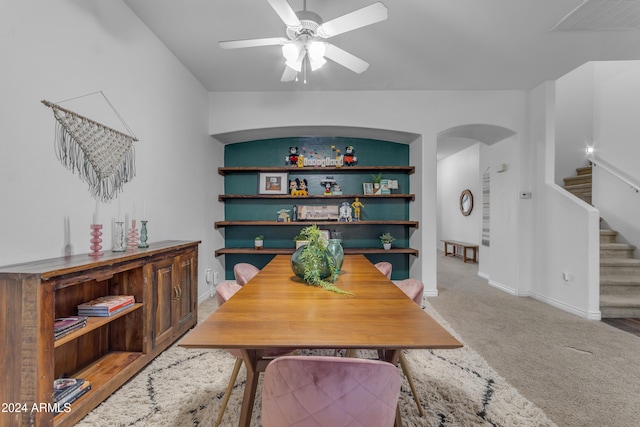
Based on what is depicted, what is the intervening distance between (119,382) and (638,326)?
468 cm

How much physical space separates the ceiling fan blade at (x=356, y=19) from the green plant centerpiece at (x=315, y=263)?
53.9 inches

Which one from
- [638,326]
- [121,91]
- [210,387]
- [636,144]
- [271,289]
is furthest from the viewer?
[636,144]

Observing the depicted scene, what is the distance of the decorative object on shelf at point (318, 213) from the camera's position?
4488mm

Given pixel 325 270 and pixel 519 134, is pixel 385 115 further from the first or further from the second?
pixel 325 270

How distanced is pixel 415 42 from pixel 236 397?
138 inches

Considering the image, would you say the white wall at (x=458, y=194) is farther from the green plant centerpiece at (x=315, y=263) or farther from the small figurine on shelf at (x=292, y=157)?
the green plant centerpiece at (x=315, y=263)

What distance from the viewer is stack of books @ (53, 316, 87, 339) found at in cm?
149

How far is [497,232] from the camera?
14.8 feet

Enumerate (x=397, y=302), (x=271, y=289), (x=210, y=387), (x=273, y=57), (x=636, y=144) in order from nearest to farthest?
(x=397, y=302), (x=271, y=289), (x=210, y=387), (x=273, y=57), (x=636, y=144)

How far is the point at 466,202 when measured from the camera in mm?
7473

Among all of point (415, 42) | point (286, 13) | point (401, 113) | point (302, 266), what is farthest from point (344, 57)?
point (401, 113)

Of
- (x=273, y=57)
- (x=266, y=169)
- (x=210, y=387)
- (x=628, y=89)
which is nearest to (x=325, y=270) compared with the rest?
(x=210, y=387)

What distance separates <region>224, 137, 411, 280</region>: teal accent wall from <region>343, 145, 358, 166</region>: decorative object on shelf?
93mm

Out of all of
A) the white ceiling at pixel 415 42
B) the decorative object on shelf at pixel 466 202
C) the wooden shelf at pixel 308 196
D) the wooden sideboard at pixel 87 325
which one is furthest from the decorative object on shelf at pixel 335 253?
the decorative object on shelf at pixel 466 202
